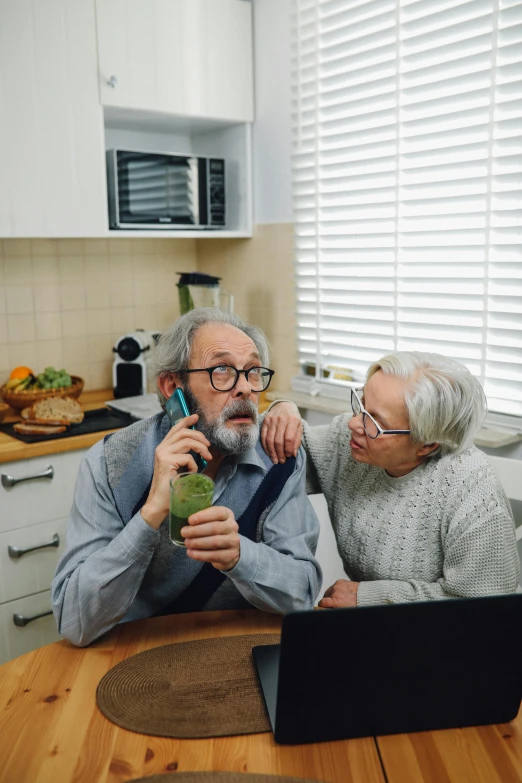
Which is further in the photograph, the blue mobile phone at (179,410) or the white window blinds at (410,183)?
the white window blinds at (410,183)

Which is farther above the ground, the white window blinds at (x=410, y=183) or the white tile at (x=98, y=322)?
the white window blinds at (x=410, y=183)

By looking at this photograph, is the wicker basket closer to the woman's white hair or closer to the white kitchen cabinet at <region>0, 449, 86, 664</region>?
the white kitchen cabinet at <region>0, 449, 86, 664</region>

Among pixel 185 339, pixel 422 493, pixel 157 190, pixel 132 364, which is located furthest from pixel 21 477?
pixel 422 493

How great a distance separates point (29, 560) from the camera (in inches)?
95.2

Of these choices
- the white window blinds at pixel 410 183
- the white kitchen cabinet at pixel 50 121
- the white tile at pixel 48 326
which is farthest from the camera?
the white tile at pixel 48 326

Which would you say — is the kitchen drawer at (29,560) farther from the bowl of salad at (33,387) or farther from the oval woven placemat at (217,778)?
the oval woven placemat at (217,778)

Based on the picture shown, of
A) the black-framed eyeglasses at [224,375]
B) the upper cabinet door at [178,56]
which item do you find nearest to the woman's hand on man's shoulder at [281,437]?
the black-framed eyeglasses at [224,375]

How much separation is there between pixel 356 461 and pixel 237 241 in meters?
1.71

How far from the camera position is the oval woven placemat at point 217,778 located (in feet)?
3.19

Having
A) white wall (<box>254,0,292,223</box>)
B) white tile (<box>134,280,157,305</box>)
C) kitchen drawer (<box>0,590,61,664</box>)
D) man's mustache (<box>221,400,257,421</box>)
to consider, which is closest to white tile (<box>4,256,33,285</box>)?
white tile (<box>134,280,157,305</box>)

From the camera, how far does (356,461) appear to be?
1.72 metres

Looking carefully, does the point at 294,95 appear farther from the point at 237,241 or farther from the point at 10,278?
the point at 10,278

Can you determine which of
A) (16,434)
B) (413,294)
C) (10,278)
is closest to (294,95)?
(413,294)

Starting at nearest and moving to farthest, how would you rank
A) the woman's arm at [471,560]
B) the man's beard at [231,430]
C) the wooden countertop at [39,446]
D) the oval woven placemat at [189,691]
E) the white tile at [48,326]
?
the oval woven placemat at [189,691] < the woman's arm at [471,560] < the man's beard at [231,430] < the wooden countertop at [39,446] < the white tile at [48,326]
